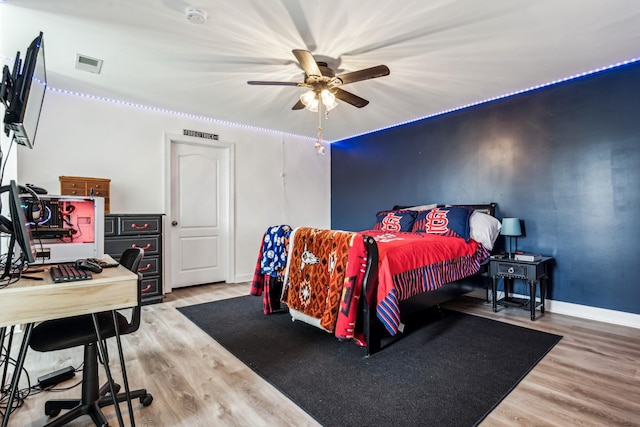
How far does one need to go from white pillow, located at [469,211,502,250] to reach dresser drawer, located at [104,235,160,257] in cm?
367

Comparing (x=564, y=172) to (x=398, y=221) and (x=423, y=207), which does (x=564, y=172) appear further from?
(x=398, y=221)

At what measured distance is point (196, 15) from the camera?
2135mm

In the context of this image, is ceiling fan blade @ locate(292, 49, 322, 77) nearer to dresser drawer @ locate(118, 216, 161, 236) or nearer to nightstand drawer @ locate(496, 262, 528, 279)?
dresser drawer @ locate(118, 216, 161, 236)

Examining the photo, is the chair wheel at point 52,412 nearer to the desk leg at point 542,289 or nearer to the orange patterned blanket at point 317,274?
the orange patterned blanket at point 317,274

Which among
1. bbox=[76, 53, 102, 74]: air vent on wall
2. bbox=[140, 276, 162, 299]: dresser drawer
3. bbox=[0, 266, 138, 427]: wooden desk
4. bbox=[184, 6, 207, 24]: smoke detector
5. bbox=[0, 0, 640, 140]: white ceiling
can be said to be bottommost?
bbox=[140, 276, 162, 299]: dresser drawer

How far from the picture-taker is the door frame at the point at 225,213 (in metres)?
4.29

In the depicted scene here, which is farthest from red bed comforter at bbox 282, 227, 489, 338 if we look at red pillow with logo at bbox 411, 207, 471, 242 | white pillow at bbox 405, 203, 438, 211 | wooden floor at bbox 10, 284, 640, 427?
white pillow at bbox 405, 203, 438, 211

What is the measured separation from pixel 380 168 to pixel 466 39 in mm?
2834

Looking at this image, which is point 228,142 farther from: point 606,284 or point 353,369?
point 606,284

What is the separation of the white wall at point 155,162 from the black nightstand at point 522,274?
326 cm

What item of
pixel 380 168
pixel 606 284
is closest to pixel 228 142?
pixel 380 168

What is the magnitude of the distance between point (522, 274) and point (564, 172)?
3.93 feet

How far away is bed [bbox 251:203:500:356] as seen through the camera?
92.9 inches

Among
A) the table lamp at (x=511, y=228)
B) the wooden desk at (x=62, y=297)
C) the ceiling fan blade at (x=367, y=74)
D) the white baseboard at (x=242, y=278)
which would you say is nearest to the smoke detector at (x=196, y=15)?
the ceiling fan blade at (x=367, y=74)
